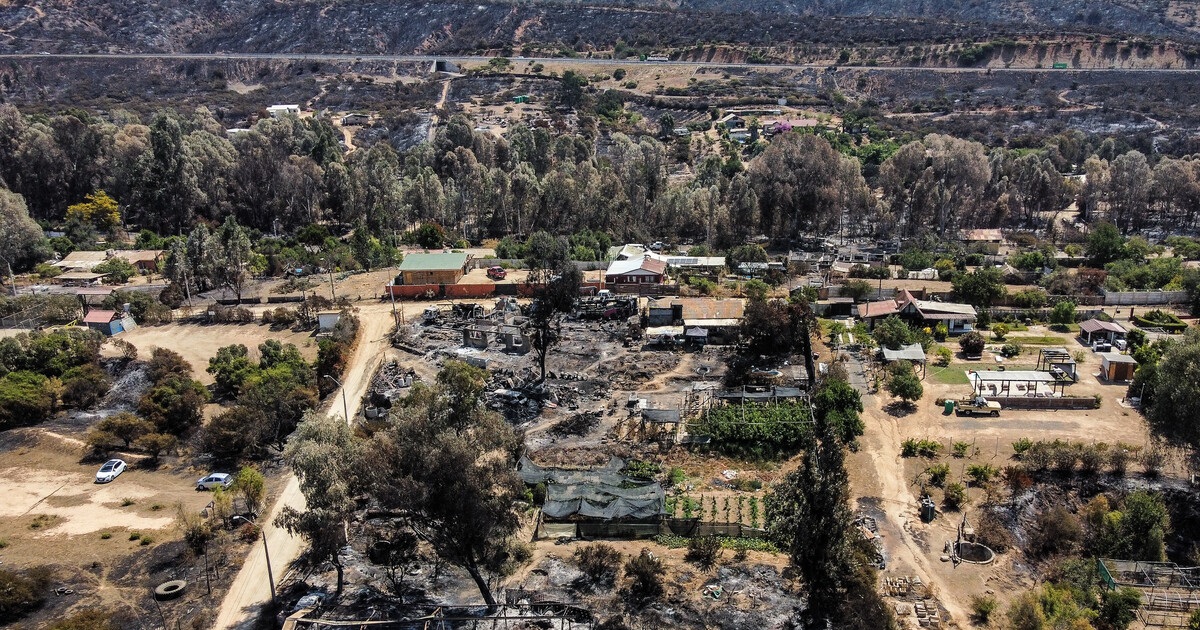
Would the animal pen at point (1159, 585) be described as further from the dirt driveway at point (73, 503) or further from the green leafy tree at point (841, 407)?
the dirt driveway at point (73, 503)

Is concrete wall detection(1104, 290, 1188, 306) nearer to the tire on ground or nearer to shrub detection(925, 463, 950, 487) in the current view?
shrub detection(925, 463, 950, 487)

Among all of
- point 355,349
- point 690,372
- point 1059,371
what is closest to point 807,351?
point 690,372

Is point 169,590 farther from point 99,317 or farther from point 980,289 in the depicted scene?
point 980,289

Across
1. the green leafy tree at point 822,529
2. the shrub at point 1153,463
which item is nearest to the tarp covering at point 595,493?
the green leafy tree at point 822,529

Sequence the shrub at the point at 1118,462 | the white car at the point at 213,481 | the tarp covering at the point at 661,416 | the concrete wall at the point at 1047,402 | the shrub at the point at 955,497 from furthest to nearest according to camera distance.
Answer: the concrete wall at the point at 1047,402
the tarp covering at the point at 661,416
the white car at the point at 213,481
the shrub at the point at 1118,462
the shrub at the point at 955,497

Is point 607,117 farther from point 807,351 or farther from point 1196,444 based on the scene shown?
point 1196,444

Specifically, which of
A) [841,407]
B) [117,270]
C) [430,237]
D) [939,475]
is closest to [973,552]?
[939,475]
